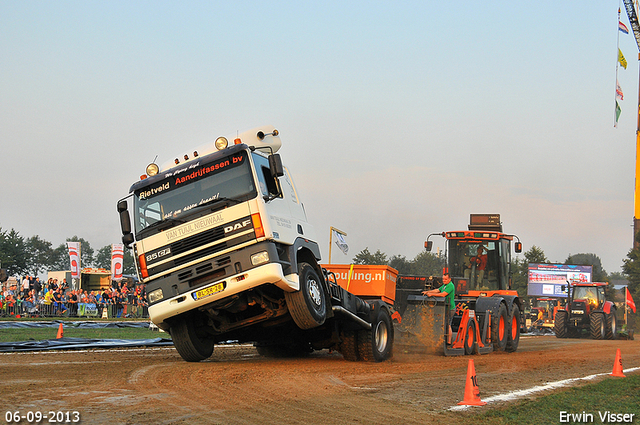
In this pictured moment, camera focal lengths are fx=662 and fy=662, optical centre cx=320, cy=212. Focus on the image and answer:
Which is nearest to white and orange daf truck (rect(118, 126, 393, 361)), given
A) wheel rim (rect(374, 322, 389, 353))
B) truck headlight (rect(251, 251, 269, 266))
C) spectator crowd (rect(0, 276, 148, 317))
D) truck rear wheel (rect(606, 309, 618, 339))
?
truck headlight (rect(251, 251, 269, 266))

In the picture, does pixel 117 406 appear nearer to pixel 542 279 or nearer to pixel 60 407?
pixel 60 407

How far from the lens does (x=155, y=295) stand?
10.5 m

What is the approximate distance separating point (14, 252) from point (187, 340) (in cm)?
6424

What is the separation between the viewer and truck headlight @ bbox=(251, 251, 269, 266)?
9.83 meters

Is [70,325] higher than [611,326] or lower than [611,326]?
higher

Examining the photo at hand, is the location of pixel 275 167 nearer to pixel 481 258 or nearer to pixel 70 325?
pixel 481 258

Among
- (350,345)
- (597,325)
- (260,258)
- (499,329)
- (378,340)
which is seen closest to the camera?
(260,258)

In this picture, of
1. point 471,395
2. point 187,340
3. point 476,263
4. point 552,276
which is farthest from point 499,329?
point 552,276

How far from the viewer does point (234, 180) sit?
10266 millimetres

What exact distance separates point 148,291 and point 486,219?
1412cm

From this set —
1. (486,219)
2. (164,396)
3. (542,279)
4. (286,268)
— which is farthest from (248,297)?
(542,279)

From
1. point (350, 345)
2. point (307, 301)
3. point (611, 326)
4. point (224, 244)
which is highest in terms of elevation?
point (224, 244)

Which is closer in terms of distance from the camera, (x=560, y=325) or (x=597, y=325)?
(x=597, y=325)

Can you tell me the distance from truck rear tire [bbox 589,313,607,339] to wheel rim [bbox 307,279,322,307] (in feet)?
68.5
